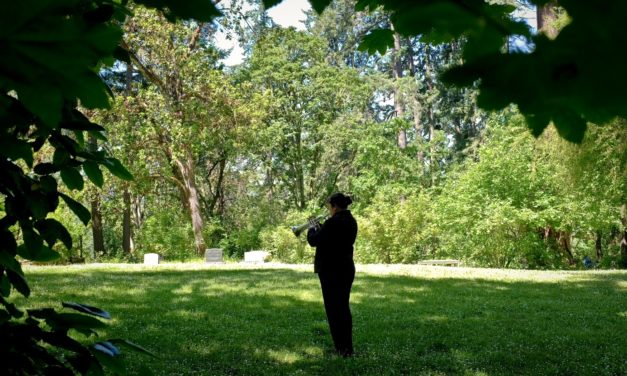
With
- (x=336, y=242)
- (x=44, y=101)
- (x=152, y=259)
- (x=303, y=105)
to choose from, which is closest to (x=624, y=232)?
(x=303, y=105)

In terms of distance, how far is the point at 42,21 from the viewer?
641 millimetres

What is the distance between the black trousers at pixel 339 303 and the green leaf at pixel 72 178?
14.8ft

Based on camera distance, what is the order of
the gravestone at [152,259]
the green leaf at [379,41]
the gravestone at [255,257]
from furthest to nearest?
the gravestone at [255,257]
the gravestone at [152,259]
the green leaf at [379,41]

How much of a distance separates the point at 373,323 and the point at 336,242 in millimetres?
2441

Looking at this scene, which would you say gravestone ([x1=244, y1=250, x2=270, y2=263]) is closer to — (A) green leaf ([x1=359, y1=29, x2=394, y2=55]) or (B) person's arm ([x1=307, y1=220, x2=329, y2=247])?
(B) person's arm ([x1=307, y1=220, x2=329, y2=247])

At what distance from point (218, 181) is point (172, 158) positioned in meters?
8.69

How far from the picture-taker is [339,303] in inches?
235

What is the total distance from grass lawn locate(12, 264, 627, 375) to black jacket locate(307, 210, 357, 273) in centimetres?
99

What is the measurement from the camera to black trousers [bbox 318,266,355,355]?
5941mm

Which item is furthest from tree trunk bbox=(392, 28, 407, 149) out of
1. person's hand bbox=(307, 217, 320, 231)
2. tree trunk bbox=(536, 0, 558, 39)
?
person's hand bbox=(307, 217, 320, 231)

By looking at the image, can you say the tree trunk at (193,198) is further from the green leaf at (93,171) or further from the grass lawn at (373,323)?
the green leaf at (93,171)

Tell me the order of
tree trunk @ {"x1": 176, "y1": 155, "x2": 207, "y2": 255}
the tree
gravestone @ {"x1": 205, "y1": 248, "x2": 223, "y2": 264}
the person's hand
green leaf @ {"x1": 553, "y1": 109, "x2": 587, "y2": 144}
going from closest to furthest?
green leaf @ {"x1": 553, "y1": 109, "x2": 587, "y2": 144} < the person's hand < gravestone @ {"x1": 205, "y1": 248, "x2": 223, "y2": 264} < tree trunk @ {"x1": 176, "y1": 155, "x2": 207, "y2": 255} < the tree

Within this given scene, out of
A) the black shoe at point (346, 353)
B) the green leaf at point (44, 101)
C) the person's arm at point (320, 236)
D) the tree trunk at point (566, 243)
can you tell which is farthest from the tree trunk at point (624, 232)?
the green leaf at point (44, 101)

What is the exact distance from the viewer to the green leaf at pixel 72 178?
1546mm
